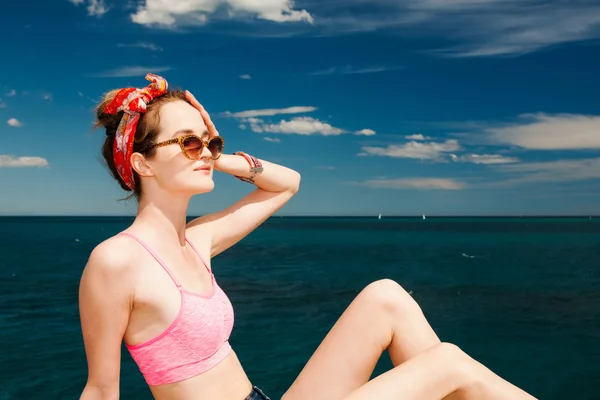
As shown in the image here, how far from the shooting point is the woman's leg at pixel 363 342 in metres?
2.77

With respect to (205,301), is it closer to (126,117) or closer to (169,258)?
(169,258)

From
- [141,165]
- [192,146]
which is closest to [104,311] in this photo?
[141,165]

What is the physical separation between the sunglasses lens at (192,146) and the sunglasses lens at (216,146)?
0.14m

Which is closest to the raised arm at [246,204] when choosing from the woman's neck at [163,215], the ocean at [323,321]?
the woman's neck at [163,215]

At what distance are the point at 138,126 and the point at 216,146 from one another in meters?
0.41

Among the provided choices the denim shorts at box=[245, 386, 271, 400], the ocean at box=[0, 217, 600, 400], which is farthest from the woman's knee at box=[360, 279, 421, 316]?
the ocean at box=[0, 217, 600, 400]

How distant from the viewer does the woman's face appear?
2.75m

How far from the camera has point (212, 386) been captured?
104 inches

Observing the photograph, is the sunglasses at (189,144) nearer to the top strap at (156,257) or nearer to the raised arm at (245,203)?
the raised arm at (245,203)

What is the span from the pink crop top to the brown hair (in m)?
0.41

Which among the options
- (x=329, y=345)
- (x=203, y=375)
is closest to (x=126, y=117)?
(x=203, y=375)

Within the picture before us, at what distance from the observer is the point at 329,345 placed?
2.86m

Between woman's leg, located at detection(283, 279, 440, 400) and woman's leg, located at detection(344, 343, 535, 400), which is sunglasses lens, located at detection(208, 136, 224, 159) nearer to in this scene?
woman's leg, located at detection(283, 279, 440, 400)

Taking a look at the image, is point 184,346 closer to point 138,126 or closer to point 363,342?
point 363,342
